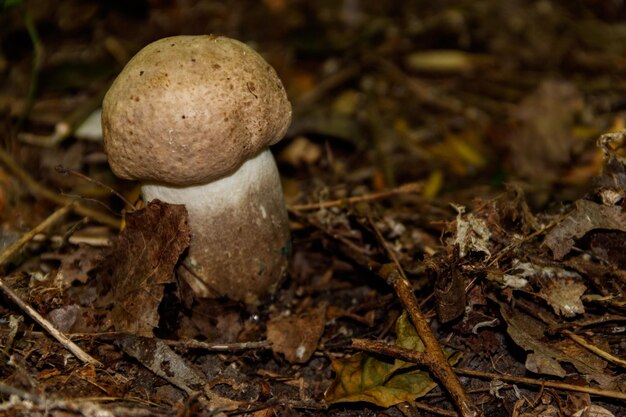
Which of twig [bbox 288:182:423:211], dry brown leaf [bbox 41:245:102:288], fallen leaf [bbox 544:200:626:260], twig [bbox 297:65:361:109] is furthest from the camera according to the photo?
twig [bbox 297:65:361:109]

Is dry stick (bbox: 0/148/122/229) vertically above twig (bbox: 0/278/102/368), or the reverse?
twig (bbox: 0/278/102/368)

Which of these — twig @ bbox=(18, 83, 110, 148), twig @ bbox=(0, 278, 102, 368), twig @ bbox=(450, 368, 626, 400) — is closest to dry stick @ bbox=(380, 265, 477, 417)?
twig @ bbox=(450, 368, 626, 400)

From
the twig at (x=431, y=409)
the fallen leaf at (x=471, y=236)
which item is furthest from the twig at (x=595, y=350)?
the twig at (x=431, y=409)

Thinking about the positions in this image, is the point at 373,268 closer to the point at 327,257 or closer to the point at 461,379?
the point at 327,257

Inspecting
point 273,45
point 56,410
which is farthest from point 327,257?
point 273,45

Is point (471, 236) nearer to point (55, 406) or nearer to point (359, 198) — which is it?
point (359, 198)

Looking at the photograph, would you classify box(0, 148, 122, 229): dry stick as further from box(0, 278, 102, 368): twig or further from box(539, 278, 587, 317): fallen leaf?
box(539, 278, 587, 317): fallen leaf
